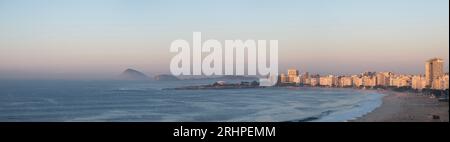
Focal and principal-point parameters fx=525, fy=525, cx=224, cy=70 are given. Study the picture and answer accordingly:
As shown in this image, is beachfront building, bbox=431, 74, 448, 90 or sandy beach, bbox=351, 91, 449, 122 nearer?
sandy beach, bbox=351, 91, 449, 122

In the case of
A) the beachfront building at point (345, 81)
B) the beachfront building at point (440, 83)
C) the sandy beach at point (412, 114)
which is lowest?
the sandy beach at point (412, 114)

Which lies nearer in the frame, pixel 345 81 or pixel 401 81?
pixel 401 81

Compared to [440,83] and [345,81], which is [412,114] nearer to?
[440,83]

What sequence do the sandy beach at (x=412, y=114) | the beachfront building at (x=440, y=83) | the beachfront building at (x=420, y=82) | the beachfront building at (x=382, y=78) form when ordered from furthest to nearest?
the beachfront building at (x=382, y=78) < the beachfront building at (x=420, y=82) < the beachfront building at (x=440, y=83) < the sandy beach at (x=412, y=114)

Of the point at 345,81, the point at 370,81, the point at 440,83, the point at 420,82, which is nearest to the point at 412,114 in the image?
the point at 440,83

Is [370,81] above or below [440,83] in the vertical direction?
below

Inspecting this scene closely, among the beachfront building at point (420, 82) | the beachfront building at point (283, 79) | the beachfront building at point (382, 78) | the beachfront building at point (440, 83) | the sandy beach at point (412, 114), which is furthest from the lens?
the beachfront building at point (382, 78)

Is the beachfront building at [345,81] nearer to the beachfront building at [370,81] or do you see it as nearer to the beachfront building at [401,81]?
the beachfront building at [370,81]

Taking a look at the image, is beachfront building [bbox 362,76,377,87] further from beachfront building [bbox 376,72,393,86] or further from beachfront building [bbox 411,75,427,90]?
beachfront building [bbox 411,75,427,90]

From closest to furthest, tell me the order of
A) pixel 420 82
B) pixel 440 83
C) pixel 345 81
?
pixel 440 83 < pixel 420 82 < pixel 345 81

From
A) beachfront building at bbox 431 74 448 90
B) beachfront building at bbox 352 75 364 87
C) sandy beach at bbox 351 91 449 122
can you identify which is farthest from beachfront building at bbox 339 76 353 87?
beachfront building at bbox 431 74 448 90

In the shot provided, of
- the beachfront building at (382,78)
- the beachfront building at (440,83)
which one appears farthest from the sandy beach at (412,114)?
the beachfront building at (382,78)

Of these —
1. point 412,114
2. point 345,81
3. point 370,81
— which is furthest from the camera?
point 345,81
